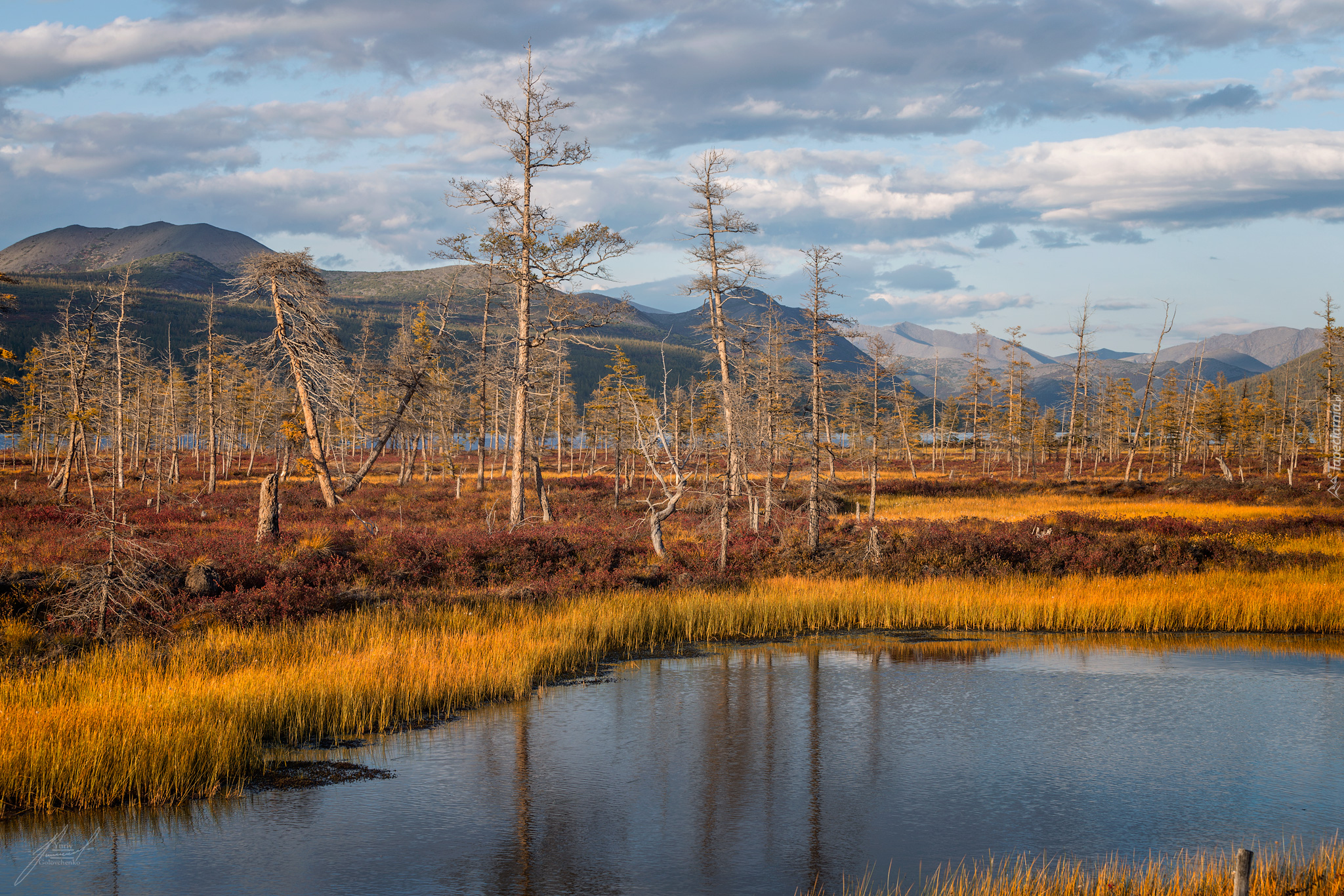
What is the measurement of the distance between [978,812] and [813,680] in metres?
5.43

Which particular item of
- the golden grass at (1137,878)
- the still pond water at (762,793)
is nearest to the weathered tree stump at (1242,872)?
the golden grass at (1137,878)

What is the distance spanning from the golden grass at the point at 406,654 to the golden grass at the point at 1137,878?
23.1ft

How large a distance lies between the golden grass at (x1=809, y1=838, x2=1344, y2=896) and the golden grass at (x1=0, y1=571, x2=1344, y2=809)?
704cm

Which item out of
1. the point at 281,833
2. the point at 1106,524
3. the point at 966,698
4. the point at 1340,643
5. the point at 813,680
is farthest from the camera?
the point at 1106,524

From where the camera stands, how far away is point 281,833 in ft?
26.5

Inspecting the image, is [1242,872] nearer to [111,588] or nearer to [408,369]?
[111,588]

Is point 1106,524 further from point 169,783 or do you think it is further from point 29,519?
point 29,519

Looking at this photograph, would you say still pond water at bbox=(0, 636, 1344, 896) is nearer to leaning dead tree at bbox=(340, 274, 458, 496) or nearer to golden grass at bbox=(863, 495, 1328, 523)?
leaning dead tree at bbox=(340, 274, 458, 496)

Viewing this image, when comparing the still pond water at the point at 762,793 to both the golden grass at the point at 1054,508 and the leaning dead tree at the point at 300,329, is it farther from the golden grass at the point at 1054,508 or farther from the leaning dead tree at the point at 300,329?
the golden grass at the point at 1054,508

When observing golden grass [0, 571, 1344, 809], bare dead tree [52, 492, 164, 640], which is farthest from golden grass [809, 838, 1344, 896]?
bare dead tree [52, 492, 164, 640]

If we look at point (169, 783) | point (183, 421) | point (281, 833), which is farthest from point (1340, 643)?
point (183, 421)

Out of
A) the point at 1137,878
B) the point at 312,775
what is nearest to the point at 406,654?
the point at 312,775

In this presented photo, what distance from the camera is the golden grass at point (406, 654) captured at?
8820mm

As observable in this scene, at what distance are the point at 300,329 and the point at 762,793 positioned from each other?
1526cm
